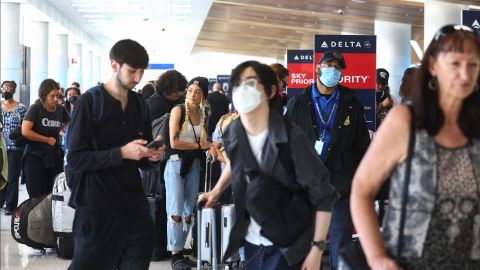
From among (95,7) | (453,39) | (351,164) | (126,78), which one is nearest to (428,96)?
(453,39)

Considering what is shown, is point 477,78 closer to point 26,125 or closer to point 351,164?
point 351,164

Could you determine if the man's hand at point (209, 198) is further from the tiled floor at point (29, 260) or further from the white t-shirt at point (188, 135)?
the tiled floor at point (29, 260)

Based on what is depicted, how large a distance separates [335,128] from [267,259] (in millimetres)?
2382

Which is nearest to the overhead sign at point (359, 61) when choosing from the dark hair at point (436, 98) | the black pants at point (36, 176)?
the black pants at point (36, 176)

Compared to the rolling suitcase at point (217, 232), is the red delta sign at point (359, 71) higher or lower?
higher

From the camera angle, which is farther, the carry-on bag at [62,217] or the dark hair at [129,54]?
the carry-on bag at [62,217]

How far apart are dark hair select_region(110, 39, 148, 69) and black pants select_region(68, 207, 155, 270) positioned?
0.78 m

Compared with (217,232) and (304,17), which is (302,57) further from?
(304,17)

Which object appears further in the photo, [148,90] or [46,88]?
[148,90]

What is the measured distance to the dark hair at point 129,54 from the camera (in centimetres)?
436

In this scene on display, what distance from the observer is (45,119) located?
32.4ft

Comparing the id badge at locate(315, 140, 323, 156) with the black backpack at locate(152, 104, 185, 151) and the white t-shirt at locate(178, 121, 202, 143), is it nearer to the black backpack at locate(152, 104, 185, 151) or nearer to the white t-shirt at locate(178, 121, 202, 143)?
the white t-shirt at locate(178, 121, 202, 143)

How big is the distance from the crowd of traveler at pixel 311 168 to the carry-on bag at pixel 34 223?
11.0 feet

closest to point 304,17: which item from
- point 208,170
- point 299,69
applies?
point 299,69
